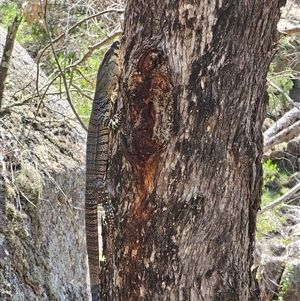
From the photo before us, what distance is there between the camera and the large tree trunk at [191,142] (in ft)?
6.21

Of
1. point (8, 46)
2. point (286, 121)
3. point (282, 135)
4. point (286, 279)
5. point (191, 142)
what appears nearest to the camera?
point (191, 142)

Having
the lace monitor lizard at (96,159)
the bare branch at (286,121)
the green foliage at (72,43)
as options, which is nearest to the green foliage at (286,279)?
the bare branch at (286,121)

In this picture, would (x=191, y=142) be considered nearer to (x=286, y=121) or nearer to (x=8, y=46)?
(x=8, y=46)

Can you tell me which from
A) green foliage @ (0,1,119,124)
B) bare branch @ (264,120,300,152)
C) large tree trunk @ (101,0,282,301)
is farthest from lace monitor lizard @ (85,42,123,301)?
bare branch @ (264,120,300,152)

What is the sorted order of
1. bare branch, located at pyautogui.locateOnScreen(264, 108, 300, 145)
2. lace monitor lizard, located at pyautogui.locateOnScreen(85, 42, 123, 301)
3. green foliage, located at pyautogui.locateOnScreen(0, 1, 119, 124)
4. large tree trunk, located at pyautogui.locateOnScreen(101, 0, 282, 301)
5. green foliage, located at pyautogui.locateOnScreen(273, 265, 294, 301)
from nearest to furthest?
large tree trunk, located at pyautogui.locateOnScreen(101, 0, 282, 301) → lace monitor lizard, located at pyautogui.locateOnScreen(85, 42, 123, 301) → green foliage, located at pyautogui.locateOnScreen(0, 1, 119, 124) → bare branch, located at pyautogui.locateOnScreen(264, 108, 300, 145) → green foliage, located at pyautogui.locateOnScreen(273, 265, 294, 301)

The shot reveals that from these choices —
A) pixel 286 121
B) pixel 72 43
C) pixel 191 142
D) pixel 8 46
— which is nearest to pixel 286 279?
pixel 286 121

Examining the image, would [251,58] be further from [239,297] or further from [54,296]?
[54,296]

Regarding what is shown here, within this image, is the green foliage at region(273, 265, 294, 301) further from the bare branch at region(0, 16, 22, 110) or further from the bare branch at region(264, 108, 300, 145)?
the bare branch at region(0, 16, 22, 110)

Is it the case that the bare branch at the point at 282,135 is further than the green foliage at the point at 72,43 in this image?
Yes

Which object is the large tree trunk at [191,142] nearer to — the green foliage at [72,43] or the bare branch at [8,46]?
the bare branch at [8,46]

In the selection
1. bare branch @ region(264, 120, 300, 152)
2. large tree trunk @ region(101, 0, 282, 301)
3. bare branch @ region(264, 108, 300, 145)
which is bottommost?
large tree trunk @ region(101, 0, 282, 301)

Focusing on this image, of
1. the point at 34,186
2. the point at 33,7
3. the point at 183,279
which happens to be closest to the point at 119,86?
the point at 183,279

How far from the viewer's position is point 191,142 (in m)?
1.92

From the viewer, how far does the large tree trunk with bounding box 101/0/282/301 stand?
74.5 inches
